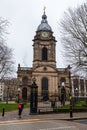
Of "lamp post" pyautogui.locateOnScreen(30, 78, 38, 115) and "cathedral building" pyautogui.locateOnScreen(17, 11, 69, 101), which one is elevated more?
"cathedral building" pyautogui.locateOnScreen(17, 11, 69, 101)

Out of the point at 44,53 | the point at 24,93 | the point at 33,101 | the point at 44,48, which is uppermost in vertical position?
the point at 44,48

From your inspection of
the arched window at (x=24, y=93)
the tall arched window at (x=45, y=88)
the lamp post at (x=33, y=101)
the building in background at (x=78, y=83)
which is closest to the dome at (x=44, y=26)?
the tall arched window at (x=45, y=88)

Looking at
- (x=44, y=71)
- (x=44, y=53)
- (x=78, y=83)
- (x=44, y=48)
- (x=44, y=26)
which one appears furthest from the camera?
(x=44, y=26)

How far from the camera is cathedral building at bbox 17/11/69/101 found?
82.1 metres

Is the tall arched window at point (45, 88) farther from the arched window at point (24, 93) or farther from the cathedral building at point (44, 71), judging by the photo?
the arched window at point (24, 93)

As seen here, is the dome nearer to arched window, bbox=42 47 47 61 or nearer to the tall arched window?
arched window, bbox=42 47 47 61

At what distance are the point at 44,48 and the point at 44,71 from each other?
7.30 metres

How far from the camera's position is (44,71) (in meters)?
82.9

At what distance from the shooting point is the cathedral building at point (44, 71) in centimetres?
8212

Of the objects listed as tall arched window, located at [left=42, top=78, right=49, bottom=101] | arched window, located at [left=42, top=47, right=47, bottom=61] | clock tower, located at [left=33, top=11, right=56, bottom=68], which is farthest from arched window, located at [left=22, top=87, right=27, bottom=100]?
arched window, located at [left=42, top=47, right=47, bottom=61]

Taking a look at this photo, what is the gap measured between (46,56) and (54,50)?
10.1 feet

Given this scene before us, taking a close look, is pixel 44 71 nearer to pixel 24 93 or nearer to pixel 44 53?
pixel 44 53

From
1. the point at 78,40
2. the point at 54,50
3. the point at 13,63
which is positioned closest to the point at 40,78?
the point at 54,50

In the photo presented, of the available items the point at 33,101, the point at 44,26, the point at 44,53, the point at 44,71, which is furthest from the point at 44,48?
the point at 33,101
